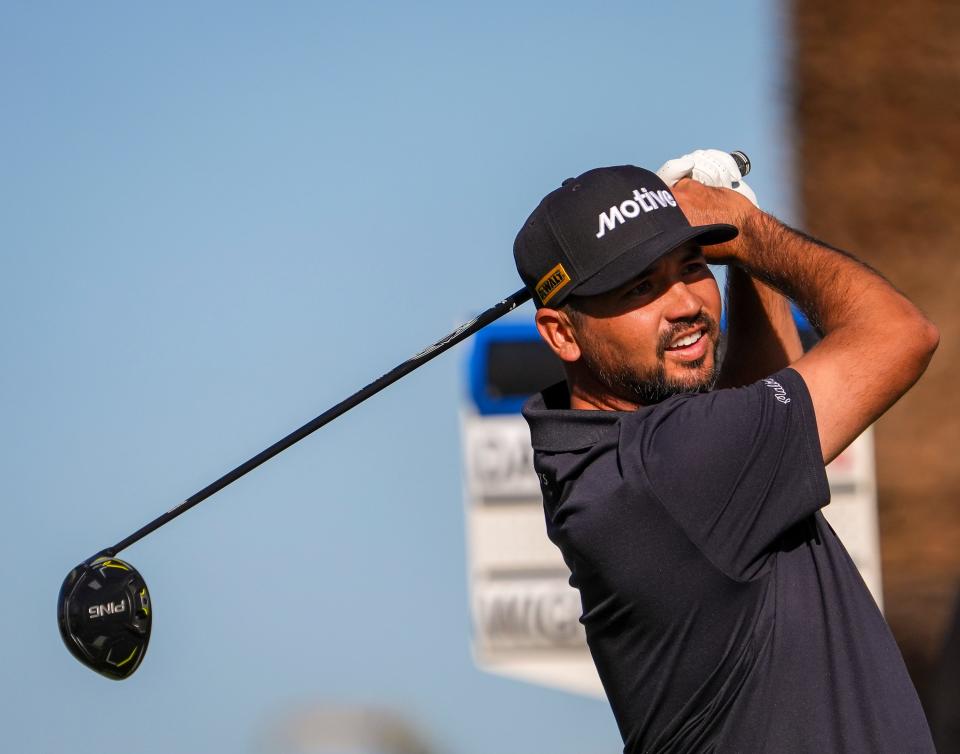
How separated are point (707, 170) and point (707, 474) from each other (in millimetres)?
891

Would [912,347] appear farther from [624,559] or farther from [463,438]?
[463,438]

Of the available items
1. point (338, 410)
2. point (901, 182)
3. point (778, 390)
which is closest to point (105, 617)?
point (338, 410)

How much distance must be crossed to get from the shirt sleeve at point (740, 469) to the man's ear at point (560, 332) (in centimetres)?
39

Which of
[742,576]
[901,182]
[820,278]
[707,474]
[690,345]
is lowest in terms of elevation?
[742,576]

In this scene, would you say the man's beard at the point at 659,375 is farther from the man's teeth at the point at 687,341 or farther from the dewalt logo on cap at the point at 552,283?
the dewalt logo on cap at the point at 552,283

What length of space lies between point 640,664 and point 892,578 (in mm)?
7039

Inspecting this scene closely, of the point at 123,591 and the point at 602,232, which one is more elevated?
the point at 602,232

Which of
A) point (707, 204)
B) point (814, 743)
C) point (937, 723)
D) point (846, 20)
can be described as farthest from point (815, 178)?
point (814, 743)

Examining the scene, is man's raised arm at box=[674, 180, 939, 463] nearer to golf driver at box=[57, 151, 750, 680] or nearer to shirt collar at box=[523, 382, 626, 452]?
shirt collar at box=[523, 382, 626, 452]

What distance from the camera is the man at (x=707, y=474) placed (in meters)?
3.09

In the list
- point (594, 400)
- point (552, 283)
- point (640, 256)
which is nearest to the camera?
point (640, 256)

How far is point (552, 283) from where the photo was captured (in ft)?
11.2

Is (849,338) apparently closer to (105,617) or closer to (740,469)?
(740,469)

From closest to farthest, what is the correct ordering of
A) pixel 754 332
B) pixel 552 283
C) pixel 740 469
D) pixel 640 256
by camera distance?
pixel 740 469
pixel 640 256
pixel 552 283
pixel 754 332
